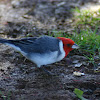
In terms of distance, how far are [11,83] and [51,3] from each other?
340cm

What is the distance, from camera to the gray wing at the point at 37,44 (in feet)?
10.2

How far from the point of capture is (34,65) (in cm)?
358

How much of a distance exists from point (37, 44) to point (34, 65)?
0.57 m

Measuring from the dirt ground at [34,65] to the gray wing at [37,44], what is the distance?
0.45 meters

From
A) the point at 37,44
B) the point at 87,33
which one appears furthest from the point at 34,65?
the point at 87,33

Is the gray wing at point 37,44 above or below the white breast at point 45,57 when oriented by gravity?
above

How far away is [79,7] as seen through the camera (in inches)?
217

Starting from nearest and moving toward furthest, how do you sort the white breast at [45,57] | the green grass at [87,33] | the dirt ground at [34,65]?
the dirt ground at [34,65]
the white breast at [45,57]
the green grass at [87,33]

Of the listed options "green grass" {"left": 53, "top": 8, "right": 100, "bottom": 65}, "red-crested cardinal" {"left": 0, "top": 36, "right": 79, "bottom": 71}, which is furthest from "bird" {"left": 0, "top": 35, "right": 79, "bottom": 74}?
"green grass" {"left": 53, "top": 8, "right": 100, "bottom": 65}

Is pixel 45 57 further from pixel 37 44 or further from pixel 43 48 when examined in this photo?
pixel 37 44

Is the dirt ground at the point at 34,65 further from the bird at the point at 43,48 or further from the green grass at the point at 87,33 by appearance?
the bird at the point at 43,48

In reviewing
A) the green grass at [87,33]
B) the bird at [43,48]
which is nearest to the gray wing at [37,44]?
the bird at [43,48]

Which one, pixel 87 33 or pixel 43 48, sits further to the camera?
pixel 87 33

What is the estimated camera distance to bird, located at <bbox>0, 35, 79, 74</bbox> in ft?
10.1
